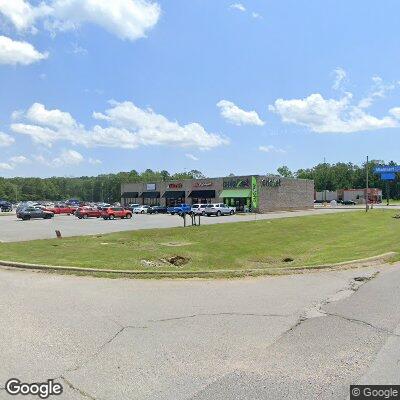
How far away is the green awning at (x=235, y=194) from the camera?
65.0 meters

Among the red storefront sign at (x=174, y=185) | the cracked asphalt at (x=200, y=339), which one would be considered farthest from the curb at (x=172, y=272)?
the red storefront sign at (x=174, y=185)

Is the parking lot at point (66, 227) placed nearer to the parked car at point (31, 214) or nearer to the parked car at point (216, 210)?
the parked car at point (31, 214)

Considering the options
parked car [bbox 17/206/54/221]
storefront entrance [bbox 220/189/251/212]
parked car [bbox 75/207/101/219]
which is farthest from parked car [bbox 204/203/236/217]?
parked car [bbox 17/206/54/221]

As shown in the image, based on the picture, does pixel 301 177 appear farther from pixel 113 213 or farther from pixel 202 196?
pixel 113 213

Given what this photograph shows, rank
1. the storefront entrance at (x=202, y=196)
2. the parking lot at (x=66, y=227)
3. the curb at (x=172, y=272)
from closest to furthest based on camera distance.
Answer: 1. the curb at (x=172, y=272)
2. the parking lot at (x=66, y=227)
3. the storefront entrance at (x=202, y=196)

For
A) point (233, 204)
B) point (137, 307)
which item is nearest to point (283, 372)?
point (137, 307)

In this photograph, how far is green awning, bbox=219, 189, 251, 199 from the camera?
65.0m

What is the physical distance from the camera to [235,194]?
66750 millimetres

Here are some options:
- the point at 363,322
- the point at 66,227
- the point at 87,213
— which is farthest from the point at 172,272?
the point at 87,213

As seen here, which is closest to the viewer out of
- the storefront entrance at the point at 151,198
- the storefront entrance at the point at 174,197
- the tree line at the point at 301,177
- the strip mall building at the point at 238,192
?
the strip mall building at the point at 238,192

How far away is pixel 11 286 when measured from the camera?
10.6 m

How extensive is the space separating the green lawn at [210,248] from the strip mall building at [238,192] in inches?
1185

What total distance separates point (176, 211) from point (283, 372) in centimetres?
5675

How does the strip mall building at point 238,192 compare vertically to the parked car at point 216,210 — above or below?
above
